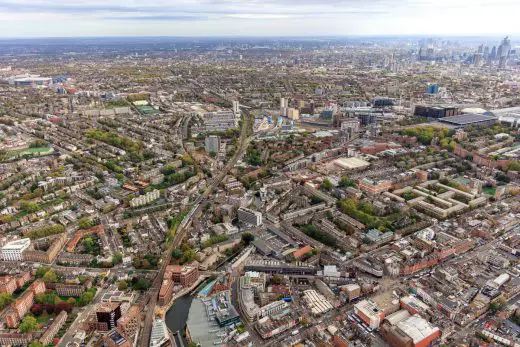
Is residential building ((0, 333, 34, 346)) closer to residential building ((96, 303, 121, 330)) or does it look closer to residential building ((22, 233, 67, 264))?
residential building ((96, 303, 121, 330))

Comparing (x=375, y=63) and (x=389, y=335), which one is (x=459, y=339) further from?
(x=375, y=63)

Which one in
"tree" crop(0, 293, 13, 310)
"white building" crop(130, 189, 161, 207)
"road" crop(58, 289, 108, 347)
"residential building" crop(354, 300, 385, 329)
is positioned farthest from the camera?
"white building" crop(130, 189, 161, 207)

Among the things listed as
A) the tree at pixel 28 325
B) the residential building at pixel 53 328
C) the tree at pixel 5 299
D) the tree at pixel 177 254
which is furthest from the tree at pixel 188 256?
the tree at pixel 5 299

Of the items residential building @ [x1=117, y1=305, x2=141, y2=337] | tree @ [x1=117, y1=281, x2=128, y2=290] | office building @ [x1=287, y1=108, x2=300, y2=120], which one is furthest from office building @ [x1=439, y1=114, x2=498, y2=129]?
residential building @ [x1=117, y1=305, x2=141, y2=337]

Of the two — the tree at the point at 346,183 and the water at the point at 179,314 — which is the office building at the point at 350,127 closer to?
the tree at the point at 346,183

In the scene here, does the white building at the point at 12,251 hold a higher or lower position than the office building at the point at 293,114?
lower

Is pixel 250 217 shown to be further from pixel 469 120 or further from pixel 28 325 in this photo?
pixel 469 120
